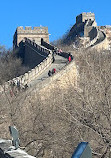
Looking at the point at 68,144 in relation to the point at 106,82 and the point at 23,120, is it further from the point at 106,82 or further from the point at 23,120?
the point at 23,120

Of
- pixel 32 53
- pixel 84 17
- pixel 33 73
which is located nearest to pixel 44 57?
pixel 32 53

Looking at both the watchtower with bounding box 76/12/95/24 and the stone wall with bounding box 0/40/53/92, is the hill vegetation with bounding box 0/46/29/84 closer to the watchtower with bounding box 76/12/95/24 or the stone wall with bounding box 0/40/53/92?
the stone wall with bounding box 0/40/53/92

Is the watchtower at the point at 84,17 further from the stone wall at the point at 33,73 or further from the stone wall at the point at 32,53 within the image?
the stone wall at the point at 33,73

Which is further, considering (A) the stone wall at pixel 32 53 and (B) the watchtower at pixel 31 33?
(B) the watchtower at pixel 31 33

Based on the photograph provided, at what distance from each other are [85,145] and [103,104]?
196 inches

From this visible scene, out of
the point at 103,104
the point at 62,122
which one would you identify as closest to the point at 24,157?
the point at 103,104

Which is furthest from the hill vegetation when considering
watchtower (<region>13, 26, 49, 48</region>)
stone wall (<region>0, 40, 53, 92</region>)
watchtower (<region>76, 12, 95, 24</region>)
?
watchtower (<region>76, 12, 95, 24</region>)

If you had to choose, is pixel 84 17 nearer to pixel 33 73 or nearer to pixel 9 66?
pixel 9 66

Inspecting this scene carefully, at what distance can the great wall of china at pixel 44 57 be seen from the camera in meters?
19.8

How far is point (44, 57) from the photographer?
32500mm

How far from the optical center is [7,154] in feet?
20.9

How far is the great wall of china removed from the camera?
65.0 feet

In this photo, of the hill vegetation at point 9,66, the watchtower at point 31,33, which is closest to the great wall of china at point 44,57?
the watchtower at point 31,33

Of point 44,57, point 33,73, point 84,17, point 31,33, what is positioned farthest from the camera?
point 84,17
